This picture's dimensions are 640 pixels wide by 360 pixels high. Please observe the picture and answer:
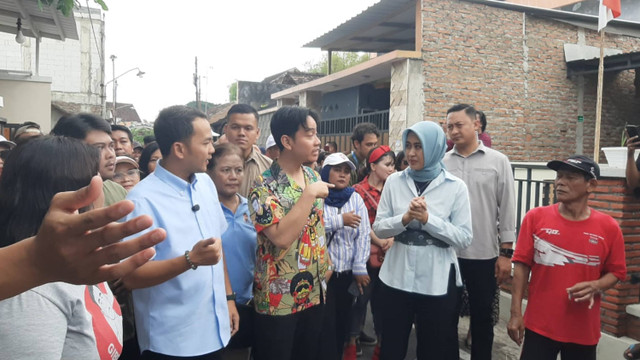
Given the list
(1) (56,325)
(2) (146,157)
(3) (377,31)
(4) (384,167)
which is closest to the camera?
(1) (56,325)

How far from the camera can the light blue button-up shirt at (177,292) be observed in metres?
2.05

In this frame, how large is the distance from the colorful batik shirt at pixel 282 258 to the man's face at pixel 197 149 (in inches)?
15.9

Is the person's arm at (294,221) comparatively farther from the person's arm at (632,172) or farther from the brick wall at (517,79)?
the brick wall at (517,79)

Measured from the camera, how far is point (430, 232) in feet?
9.84

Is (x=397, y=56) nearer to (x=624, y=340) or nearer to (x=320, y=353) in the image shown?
(x=624, y=340)

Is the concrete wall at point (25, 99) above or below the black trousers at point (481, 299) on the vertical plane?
above

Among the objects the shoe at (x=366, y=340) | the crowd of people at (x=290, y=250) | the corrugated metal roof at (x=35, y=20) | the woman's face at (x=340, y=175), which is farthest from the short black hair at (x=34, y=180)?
the corrugated metal roof at (x=35, y=20)

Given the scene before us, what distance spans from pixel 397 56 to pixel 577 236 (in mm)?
7916

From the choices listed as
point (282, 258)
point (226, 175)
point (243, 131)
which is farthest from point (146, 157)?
point (282, 258)

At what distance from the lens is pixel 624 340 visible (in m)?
3.79

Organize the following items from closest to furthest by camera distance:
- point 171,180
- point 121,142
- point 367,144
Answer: point 171,180
point 121,142
point 367,144

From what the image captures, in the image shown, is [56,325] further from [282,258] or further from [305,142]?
[305,142]

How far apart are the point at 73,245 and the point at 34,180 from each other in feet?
1.99

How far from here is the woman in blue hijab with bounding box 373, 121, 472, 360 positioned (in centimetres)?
298
